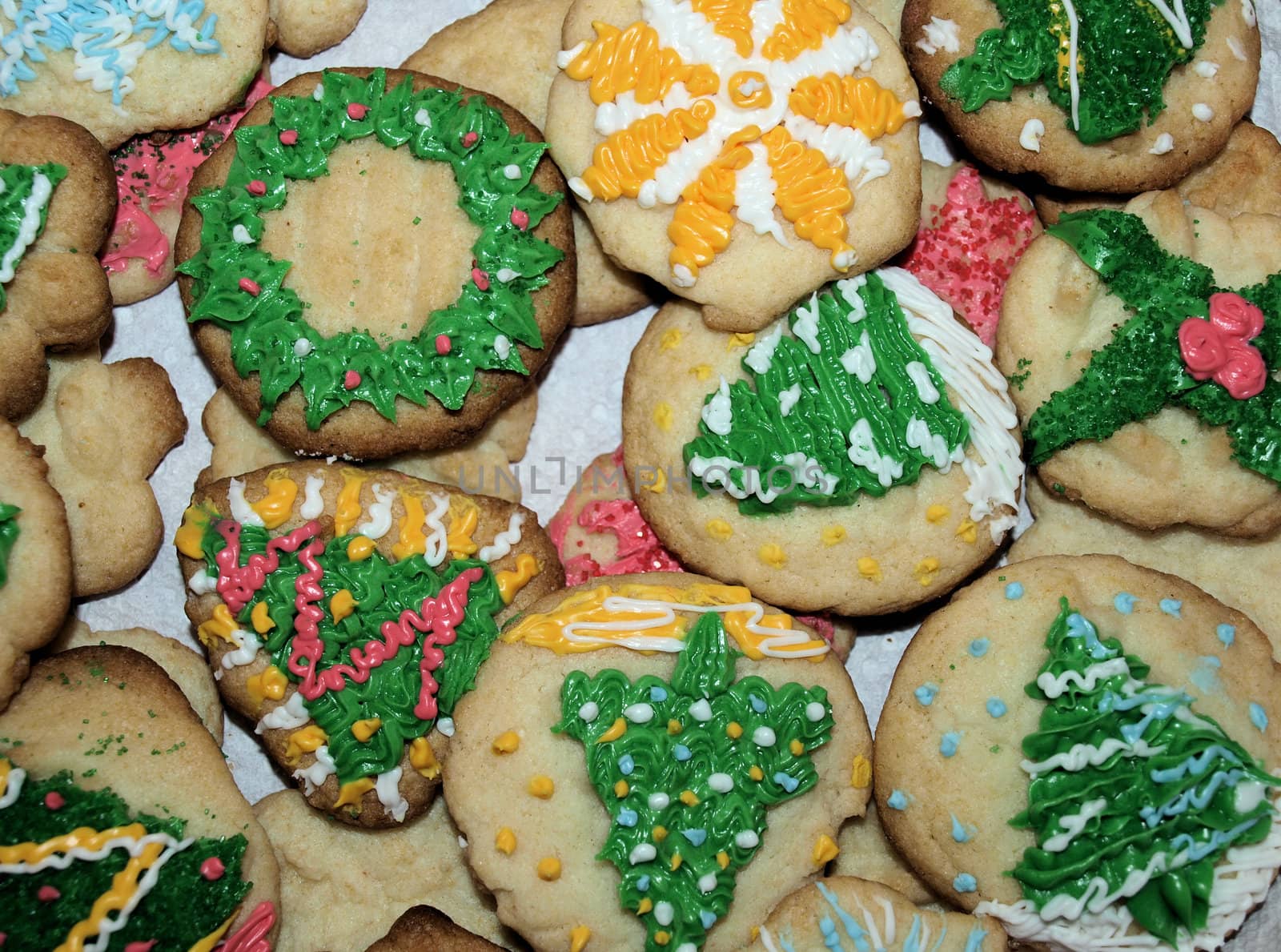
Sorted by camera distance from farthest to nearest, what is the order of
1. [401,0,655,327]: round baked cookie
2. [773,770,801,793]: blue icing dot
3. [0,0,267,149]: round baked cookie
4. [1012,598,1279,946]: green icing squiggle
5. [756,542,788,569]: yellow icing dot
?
1. [401,0,655,327]: round baked cookie
2. [0,0,267,149]: round baked cookie
3. [756,542,788,569]: yellow icing dot
4. [773,770,801,793]: blue icing dot
5. [1012,598,1279,946]: green icing squiggle

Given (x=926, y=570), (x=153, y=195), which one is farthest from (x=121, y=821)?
(x=926, y=570)

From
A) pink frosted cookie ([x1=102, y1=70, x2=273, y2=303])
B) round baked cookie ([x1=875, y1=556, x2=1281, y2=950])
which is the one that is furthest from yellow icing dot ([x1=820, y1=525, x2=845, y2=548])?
pink frosted cookie ([x1=102, y1=70, x2=273, y2=303])

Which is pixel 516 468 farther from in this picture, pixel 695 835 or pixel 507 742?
pixel 695 835

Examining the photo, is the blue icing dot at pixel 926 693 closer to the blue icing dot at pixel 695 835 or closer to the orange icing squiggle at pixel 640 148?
the blue icing dot at pixel 695 835

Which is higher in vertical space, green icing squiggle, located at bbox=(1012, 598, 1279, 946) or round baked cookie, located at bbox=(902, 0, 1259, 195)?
round baked cookie, located at bbox=(902, 0, 1259, 195)

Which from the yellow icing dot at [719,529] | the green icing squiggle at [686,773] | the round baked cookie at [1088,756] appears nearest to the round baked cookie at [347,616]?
the green icing squiggle at [686,773]

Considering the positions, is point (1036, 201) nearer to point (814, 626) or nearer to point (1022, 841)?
point (814, 626)

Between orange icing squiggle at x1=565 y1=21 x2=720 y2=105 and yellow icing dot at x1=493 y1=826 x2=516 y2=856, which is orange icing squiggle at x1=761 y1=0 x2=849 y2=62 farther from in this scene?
yellow icing dot at x1=493 y1=826 x2=516 y2=856
